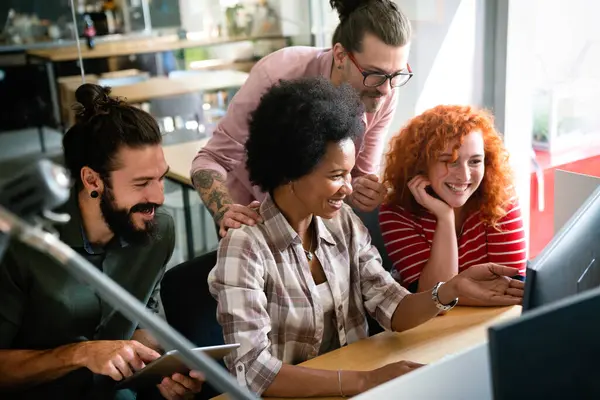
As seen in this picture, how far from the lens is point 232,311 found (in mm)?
1346

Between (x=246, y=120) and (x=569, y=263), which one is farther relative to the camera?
(x=246, y=120)

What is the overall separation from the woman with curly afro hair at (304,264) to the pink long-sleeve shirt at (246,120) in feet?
1.07

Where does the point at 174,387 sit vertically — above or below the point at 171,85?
below

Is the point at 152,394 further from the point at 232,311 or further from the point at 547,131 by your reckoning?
the point at 547,131

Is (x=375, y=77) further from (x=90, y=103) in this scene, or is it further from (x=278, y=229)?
(x=90, y=103)

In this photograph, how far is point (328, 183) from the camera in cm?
148

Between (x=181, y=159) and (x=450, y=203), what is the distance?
1570 mm

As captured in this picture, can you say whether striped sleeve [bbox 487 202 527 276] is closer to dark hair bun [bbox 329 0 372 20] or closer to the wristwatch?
the wristwatch

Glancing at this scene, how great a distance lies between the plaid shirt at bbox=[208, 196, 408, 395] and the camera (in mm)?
1342

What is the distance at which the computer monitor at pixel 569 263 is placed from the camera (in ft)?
3.07

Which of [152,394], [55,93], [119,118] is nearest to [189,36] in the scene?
[55,93]

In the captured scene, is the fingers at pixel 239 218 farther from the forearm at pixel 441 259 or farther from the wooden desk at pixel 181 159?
the wooden desk at pixel 181 159

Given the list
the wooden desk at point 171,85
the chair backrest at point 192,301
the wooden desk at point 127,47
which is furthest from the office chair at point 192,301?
the wooden desk at point 127,47

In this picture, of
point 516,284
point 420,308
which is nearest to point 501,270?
point 516,284
